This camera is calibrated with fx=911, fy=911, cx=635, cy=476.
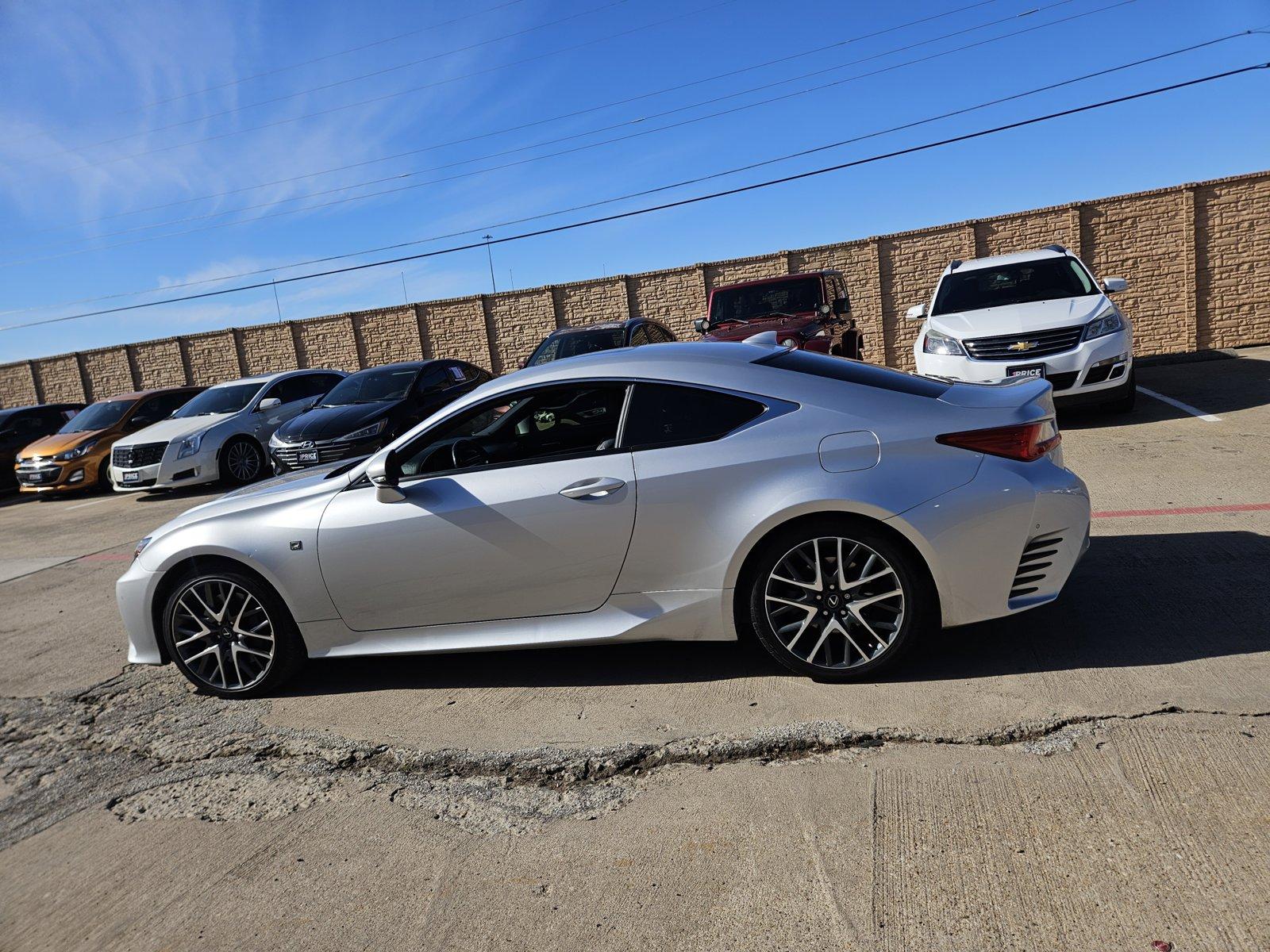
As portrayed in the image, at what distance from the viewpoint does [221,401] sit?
1448 centimetres

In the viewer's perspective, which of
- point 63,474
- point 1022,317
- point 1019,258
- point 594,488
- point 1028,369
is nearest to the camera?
point 594,488

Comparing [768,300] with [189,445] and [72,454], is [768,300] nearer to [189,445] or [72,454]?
[189,445]

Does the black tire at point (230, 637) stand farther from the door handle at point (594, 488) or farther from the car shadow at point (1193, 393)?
the car shadow at point (1193, 393)

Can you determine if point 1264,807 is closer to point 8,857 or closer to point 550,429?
point 550,429

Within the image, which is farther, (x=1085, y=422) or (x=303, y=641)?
(x=1085, y=422)

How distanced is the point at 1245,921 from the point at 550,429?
10.2ft

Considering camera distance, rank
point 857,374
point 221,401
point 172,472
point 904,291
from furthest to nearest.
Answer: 1. point 904,291
2. point 221,401
3. point 172,472
4. point 857,374

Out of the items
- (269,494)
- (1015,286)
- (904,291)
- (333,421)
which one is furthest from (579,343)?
(904,291)

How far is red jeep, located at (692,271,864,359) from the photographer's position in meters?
11.8

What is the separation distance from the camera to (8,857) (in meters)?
3.44

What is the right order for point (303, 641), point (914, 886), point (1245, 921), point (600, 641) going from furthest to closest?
point (303, 641) < point (600, 641) < point (914, 886) < point (1245, 921)

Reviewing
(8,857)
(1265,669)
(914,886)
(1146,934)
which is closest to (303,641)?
(8,857)

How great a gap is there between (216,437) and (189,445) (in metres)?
0.39

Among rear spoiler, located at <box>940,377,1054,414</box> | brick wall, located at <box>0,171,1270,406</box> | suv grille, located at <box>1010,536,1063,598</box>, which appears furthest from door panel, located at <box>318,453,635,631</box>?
brick wall, located at <box>0,171,1270,406</box>
